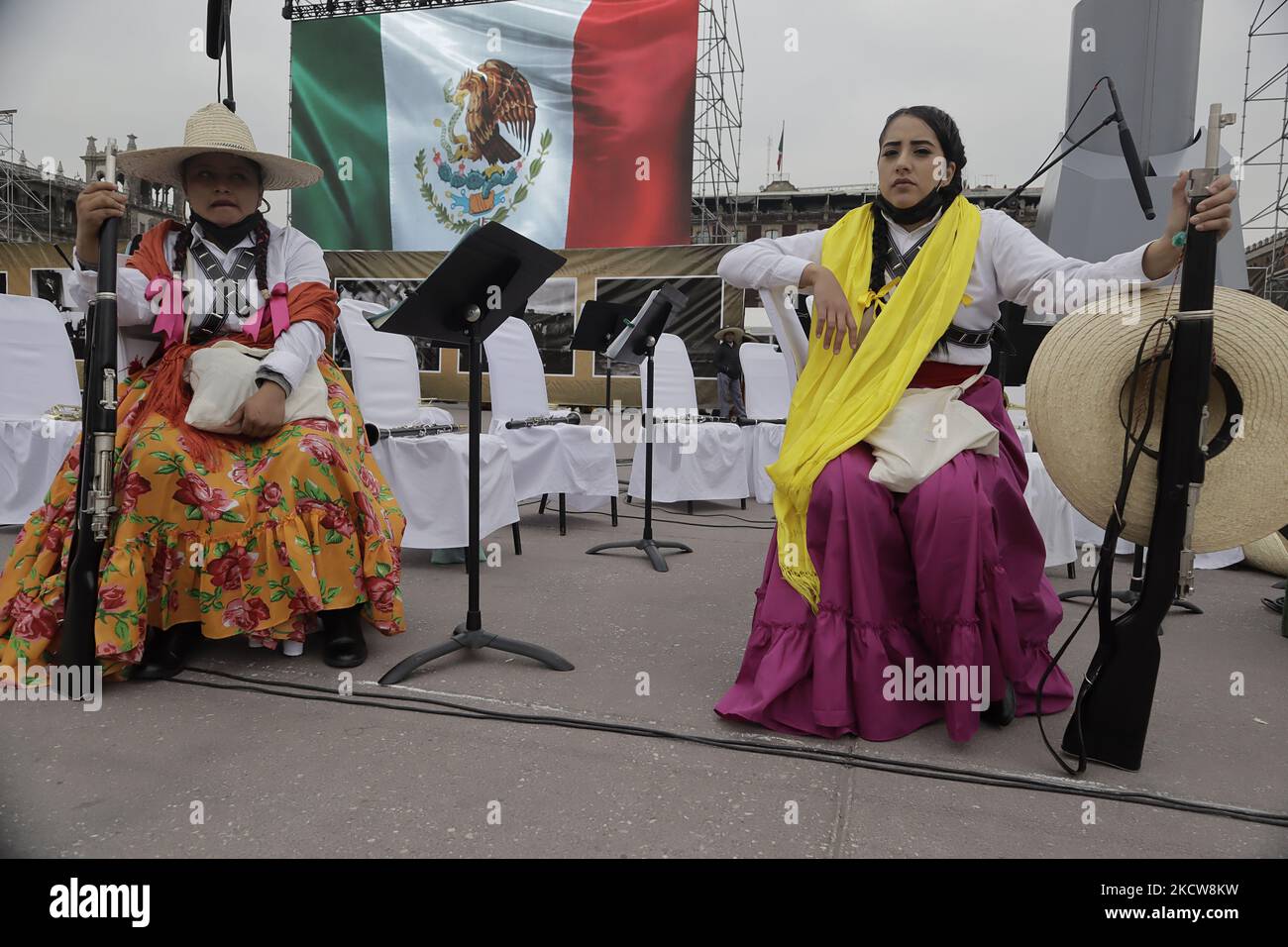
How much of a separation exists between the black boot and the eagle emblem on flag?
576 inches

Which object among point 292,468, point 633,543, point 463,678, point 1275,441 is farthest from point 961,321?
point 633,543

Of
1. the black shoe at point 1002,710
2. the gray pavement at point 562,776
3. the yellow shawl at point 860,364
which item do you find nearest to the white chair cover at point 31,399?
the gray pavement at point 562,776

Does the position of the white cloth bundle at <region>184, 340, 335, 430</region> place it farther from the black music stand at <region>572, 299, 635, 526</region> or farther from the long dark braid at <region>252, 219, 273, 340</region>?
the black music stand at <region>572, 299, 635, 526</region>

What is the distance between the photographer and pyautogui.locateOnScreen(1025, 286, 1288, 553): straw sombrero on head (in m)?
1.89

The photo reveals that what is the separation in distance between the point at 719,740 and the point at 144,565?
5.97 feet

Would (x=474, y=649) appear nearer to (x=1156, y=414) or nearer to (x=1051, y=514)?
(x=1156, y=414)

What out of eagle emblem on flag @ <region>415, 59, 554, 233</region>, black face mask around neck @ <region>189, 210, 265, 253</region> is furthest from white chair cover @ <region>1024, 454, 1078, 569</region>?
eagle emblem on flag @ <region>415, 59, 554, 233</region>

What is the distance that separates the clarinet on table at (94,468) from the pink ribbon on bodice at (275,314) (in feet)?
1.71

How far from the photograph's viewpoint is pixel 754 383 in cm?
728

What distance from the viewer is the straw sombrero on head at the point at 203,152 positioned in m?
2.74

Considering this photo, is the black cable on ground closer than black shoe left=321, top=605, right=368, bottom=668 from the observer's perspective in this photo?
Yes

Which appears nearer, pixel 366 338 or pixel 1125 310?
pixel 1125 310

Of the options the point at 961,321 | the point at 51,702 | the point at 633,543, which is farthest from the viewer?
the point at 633,543

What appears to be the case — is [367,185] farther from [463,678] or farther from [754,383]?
[463,678]
